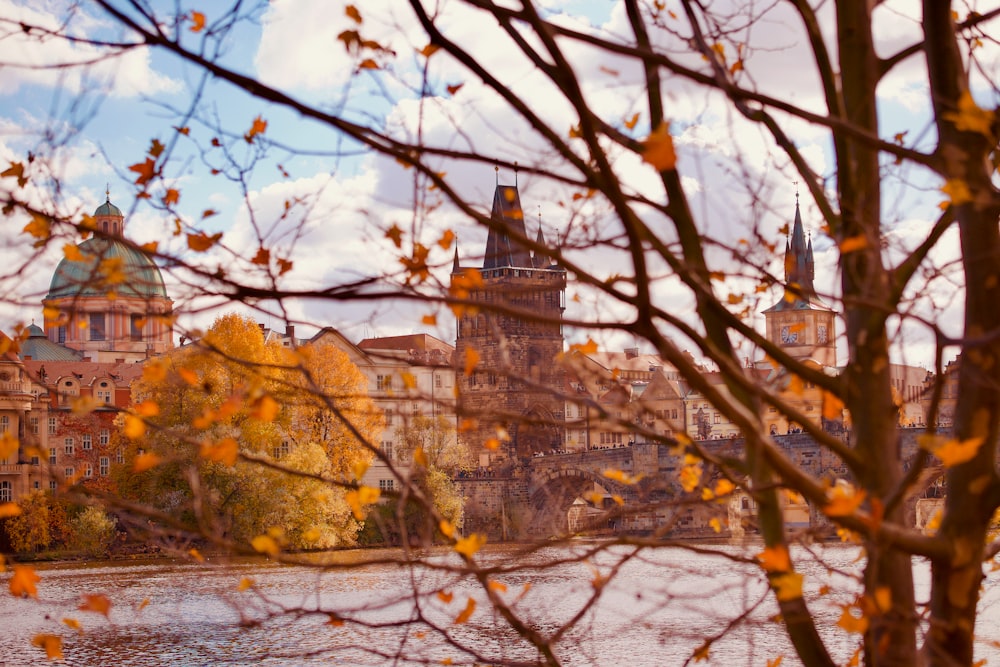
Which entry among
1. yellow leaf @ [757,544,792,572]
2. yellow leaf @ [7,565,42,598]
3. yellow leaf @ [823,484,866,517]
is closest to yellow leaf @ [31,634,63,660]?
yellow leaf @ [7,565,42,598]

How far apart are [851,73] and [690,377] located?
80cm

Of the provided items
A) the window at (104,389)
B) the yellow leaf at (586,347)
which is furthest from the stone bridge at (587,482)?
the yellow leaf at (586,347)

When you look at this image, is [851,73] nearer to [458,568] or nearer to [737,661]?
[458,568]

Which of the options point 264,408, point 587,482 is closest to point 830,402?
point 264,408

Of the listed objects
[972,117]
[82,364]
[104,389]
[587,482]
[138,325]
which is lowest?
[587,482]

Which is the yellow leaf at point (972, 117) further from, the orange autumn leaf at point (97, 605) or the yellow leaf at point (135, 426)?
the orange autumn leaf at point (97, 605)

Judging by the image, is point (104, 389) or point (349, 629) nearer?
point (349, 629)

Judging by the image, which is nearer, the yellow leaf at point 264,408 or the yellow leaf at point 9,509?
the yellow leaf at point 264,408

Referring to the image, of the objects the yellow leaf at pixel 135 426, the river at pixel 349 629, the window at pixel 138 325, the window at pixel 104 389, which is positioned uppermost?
the window at pixel 104 389

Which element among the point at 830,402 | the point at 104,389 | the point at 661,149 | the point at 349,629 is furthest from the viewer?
the point at 104,389

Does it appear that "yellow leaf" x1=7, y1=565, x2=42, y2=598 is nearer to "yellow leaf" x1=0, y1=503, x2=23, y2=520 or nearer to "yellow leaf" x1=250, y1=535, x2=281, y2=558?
"yellow leaf" x1=0, y1=503, x2=23, y2=520

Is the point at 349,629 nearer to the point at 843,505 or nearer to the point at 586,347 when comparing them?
the point at 586,347

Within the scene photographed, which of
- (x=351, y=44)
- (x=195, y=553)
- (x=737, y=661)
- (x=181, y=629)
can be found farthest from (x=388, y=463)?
(x=181, y=629)

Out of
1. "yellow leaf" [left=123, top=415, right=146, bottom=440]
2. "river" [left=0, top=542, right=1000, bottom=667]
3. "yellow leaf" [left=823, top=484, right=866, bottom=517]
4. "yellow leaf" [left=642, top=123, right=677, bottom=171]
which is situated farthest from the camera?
"river" [left=0, top=542, right=1000, bottom=667]
